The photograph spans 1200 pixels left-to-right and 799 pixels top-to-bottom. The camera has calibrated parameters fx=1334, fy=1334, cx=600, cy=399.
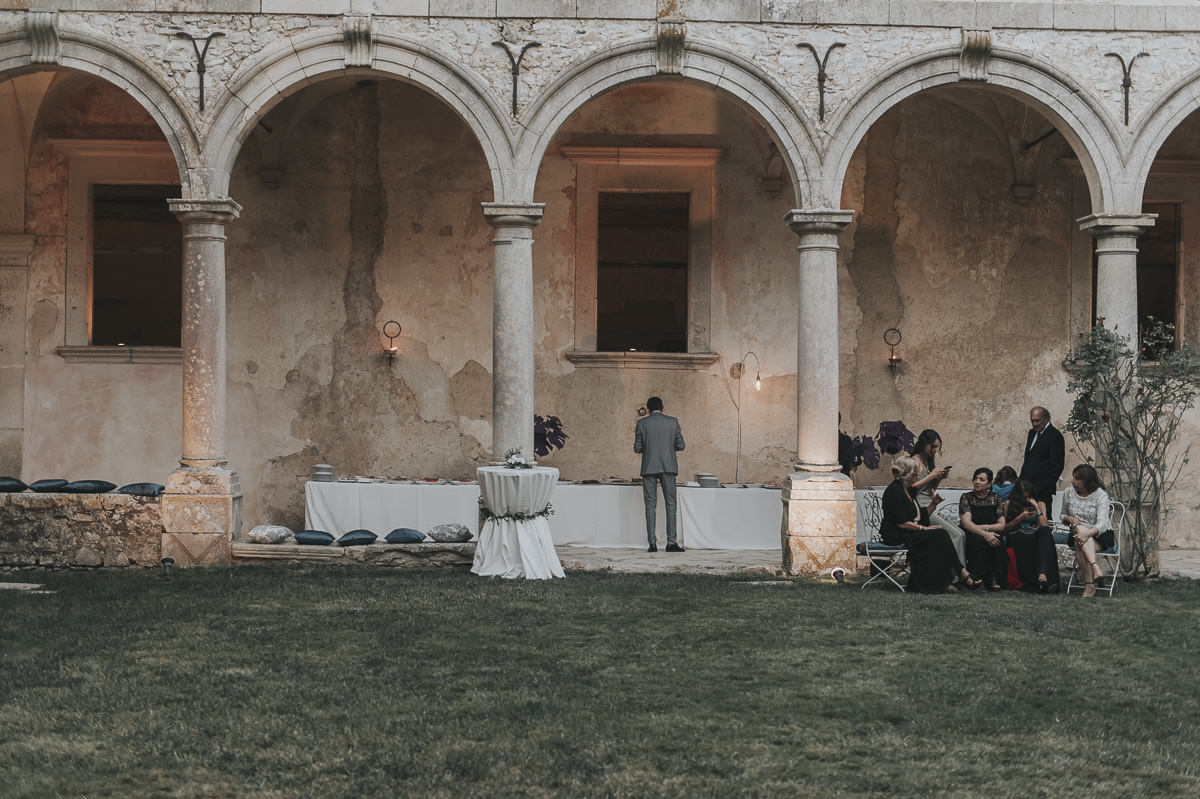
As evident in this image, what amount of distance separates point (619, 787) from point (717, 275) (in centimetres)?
951

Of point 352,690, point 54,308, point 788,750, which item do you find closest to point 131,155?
point 54,308

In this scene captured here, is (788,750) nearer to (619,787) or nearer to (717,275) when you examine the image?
(619,787)

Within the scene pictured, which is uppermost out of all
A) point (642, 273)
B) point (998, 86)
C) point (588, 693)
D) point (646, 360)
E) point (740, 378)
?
point (998, 86)

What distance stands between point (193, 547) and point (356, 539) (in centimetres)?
135

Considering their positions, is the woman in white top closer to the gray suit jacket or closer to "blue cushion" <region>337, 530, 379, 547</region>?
the gray suit jacket

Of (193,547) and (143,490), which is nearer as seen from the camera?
(193,547)

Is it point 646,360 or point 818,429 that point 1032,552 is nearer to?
point 818,429

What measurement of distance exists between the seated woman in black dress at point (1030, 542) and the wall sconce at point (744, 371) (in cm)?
414

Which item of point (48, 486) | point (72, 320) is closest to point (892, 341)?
point (48, 486)

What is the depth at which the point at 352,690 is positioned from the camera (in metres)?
6.60

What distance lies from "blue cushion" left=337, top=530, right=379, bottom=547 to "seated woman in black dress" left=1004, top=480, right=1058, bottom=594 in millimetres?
5224

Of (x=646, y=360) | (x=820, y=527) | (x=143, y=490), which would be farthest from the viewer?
(x=646, y=360)

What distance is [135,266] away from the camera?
46.6 feet

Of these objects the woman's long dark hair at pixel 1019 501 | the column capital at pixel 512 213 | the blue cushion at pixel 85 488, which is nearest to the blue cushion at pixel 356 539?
→ the blue cushion at pixel 85 488
